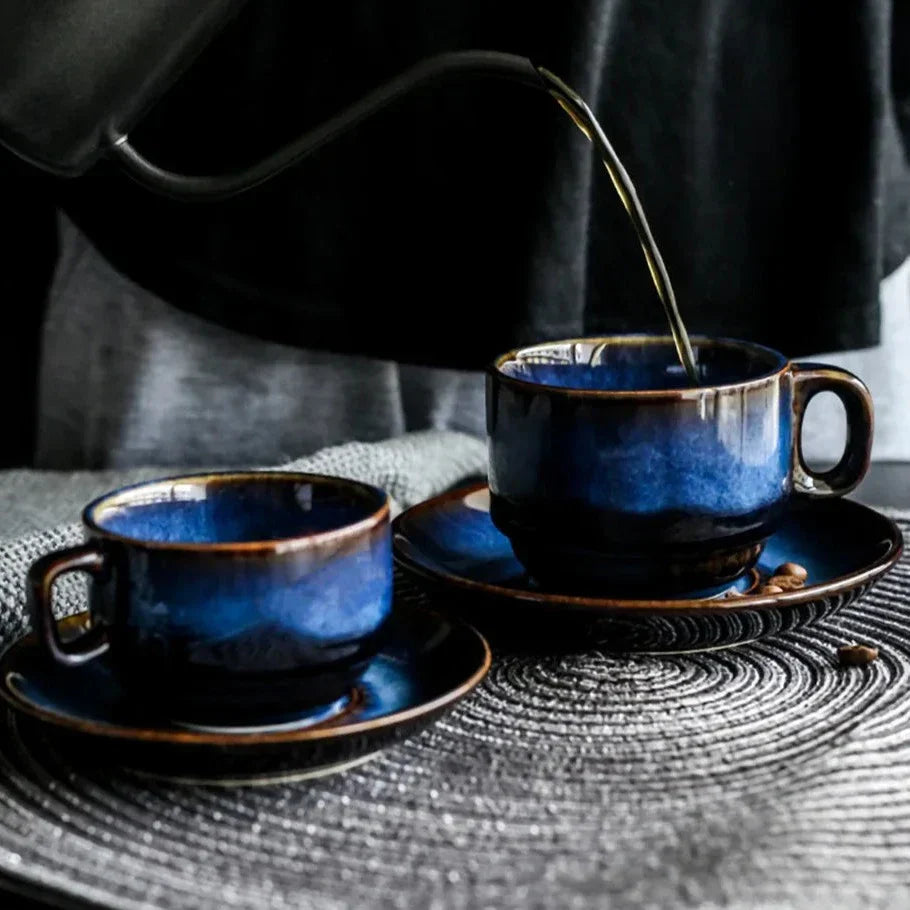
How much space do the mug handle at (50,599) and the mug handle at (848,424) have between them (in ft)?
1.01

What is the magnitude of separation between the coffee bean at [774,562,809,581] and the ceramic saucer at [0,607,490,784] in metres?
0.16

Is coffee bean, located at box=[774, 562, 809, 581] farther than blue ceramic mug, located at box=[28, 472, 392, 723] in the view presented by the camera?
Yes

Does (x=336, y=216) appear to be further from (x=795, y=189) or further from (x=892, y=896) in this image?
(x=892, y=896)

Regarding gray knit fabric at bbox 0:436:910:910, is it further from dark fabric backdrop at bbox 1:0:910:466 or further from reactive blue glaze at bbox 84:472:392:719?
dark fabric backdrop at bbox 1:0:910:466

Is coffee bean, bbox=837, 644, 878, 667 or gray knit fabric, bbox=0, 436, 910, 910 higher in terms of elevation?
coffee bean, bbox=837, 644, 878, 667

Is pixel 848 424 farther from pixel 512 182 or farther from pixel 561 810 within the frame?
pixel 512 182

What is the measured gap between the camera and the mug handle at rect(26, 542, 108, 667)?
488mm

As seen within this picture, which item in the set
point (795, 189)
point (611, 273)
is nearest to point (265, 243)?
point (611, 273)

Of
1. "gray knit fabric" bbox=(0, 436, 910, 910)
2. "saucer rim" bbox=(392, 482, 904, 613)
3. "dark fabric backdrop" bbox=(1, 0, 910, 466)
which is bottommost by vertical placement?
"gray knit fabric" bbox=(0, 436, 910, 910)

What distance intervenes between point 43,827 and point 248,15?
0.64 metres

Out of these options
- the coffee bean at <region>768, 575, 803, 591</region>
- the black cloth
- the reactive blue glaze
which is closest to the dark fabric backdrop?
the black cloth

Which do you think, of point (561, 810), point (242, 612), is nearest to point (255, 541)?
point (242, 612)

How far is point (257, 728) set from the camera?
0.51 metres

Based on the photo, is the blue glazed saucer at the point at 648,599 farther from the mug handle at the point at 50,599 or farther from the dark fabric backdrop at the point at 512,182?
the dark fabric backdrop at the point at 512,182
